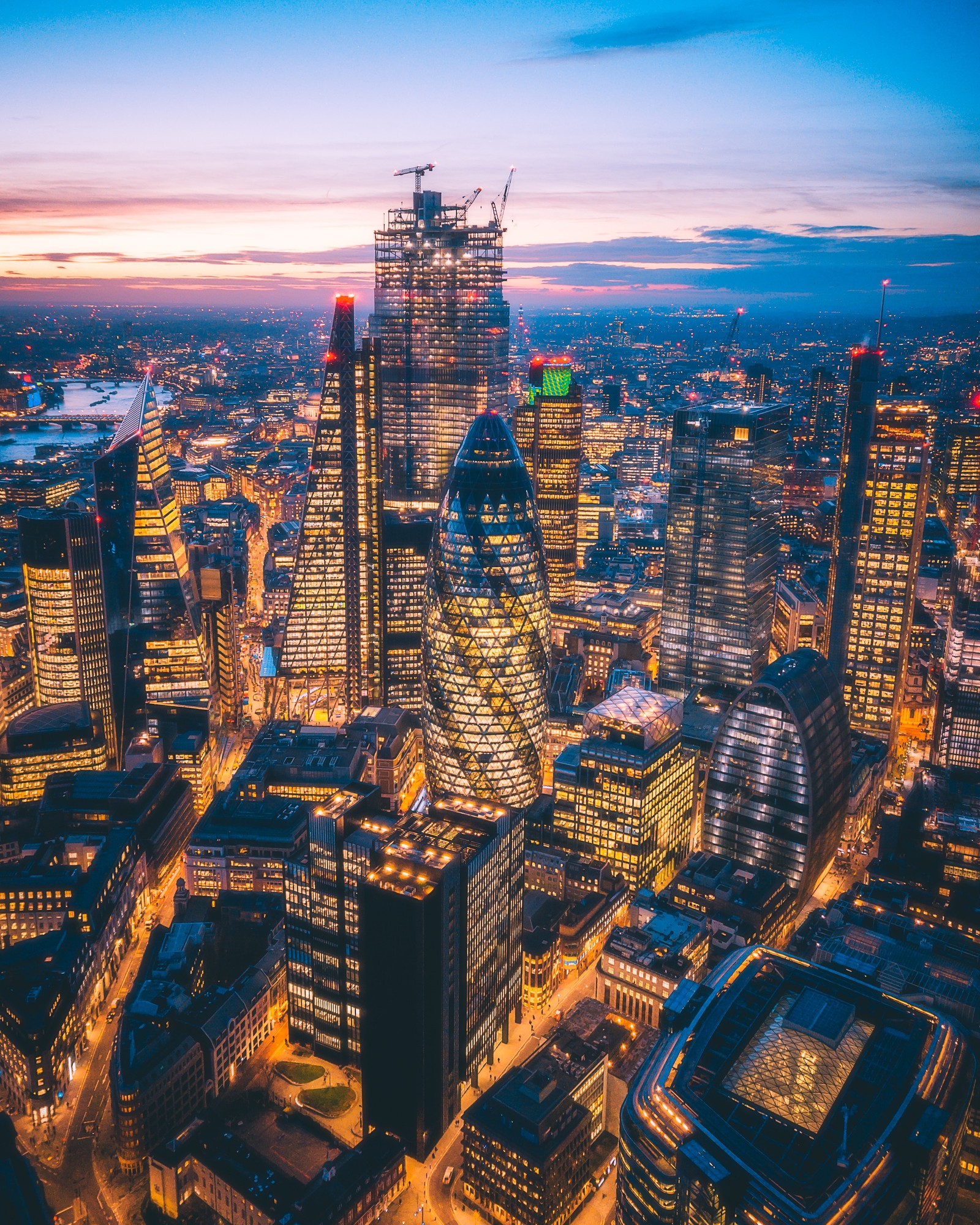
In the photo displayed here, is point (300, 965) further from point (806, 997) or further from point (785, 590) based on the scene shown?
point (785, 590)

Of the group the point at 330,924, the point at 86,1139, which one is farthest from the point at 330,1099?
the point at 86,1139

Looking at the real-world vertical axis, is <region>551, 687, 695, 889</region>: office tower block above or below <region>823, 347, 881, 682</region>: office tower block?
below

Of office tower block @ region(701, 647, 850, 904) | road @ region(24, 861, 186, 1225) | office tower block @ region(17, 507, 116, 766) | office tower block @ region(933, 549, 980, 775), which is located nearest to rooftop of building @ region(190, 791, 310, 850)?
road @ region(24, 861, 186, 1225)

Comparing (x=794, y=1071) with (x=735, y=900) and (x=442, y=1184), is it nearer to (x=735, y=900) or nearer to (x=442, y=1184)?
(x=442, y=1184)

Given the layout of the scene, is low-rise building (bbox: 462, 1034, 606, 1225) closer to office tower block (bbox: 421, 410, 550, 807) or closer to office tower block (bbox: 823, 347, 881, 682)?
office tower block (bbox: 421, 410, 550, 807)

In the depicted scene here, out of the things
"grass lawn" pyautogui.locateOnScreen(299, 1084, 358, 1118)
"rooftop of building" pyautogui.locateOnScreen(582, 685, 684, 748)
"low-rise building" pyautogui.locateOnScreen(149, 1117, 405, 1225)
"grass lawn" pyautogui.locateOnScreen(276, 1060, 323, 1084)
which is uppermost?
"rooftop of building" pyautogui.locateOnScreen(582, 685, 684, 748)
